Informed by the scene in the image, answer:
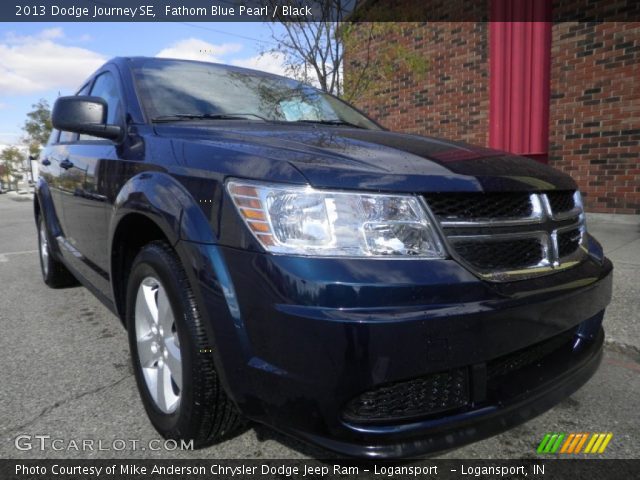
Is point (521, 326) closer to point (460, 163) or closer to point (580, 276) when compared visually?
point (580, 276)

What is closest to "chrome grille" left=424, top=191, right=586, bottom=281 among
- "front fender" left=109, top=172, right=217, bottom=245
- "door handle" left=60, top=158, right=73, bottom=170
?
"front fender" left=109, top=172, right=217, bottom=245

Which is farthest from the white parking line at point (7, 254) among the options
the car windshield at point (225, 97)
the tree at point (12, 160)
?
the tree at point (12, 160)

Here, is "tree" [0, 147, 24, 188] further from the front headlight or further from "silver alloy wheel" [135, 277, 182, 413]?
the front headlight

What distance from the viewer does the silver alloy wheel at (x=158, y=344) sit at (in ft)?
6.12

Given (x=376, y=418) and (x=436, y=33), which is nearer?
(x=376, y=418)

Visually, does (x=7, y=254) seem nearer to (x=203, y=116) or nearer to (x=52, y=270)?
(x=52, y=270)

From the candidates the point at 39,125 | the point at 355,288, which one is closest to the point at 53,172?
the point at 355,288

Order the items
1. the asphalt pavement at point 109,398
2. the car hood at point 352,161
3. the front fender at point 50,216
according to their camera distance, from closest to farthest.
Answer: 1. the car hood at point 352,161
2. the asphalt pavement at point 109,398
3. the front fender at point 50,216

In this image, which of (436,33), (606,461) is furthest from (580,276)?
(436,33)

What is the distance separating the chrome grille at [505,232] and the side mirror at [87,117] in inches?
65.3

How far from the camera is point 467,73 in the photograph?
8.29 meters

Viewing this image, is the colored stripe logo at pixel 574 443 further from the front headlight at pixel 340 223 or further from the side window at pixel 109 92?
the side window at pixel 109 92

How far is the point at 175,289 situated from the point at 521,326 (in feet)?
3.78

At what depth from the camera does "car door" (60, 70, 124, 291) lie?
2.56 m
